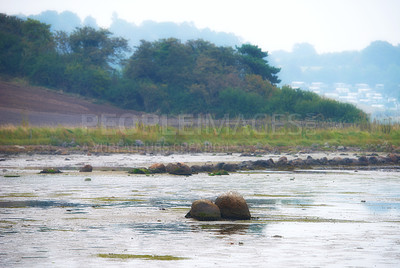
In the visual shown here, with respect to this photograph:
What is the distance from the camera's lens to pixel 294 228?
45.1 ft

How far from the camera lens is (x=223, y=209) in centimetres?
1480

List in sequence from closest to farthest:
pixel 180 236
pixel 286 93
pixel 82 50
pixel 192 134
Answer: pixel 180 236 < pixel 192 134 < pixel 286 93 < pixel 82 50

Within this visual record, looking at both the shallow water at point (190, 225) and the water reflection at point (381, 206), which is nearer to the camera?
the shallow water at point (190, 225)

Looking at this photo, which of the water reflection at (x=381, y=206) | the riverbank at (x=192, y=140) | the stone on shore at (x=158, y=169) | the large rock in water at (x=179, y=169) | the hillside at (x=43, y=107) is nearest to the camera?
the water reflection at (x=381, y=206)

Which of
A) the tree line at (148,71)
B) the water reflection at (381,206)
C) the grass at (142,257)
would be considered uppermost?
the tree line at (148,71)

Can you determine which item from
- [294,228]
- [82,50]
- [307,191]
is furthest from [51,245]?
[82,50]

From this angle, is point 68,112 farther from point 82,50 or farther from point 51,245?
point 51,245

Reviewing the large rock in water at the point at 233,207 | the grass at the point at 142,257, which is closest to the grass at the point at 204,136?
the large rock in water at the point at 233,207

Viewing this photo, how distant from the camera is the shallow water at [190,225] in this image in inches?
424

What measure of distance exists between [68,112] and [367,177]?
52777 millimetres

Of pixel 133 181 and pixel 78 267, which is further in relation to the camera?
pixel 133 181

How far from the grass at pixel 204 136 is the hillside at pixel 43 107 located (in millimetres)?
16431

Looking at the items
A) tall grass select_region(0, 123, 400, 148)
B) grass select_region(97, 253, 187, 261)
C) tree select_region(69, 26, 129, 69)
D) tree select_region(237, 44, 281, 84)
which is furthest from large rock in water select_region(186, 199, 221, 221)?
tree select_region(69, 26, 129, 69)

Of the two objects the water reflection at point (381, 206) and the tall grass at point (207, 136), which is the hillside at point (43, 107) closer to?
the tall grass at point (207, 136)
